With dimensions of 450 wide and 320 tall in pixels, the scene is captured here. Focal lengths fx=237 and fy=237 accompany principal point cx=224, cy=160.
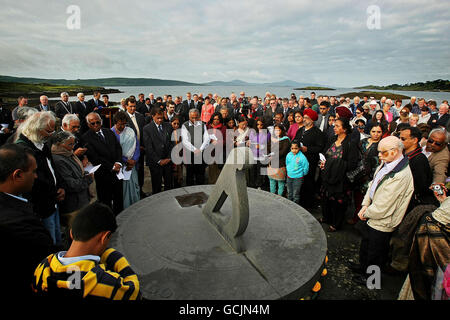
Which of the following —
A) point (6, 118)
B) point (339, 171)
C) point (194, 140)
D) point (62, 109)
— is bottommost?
point (339, 171)

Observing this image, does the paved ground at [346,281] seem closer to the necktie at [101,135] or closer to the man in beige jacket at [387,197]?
the man in beige jacket at [387,197]

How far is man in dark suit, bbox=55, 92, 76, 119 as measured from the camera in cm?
927

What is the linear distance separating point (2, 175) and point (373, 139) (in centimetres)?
584

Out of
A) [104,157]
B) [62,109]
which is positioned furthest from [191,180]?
[62,109]

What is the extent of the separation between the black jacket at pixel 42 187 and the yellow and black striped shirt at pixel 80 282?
191 centimetres

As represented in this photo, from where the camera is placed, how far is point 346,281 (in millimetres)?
3566

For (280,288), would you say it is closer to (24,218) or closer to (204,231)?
(204,231)

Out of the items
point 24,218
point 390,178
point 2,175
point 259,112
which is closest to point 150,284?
point 24,218

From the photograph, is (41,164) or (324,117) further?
(324,117)

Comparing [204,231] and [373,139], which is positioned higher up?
[373,139]

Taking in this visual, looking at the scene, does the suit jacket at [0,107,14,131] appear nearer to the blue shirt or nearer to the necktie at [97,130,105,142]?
the necktie at [97,130,105,142]

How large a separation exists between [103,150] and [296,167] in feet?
13.1

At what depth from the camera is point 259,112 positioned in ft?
34.3

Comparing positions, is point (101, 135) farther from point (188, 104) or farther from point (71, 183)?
point (188, 104)
